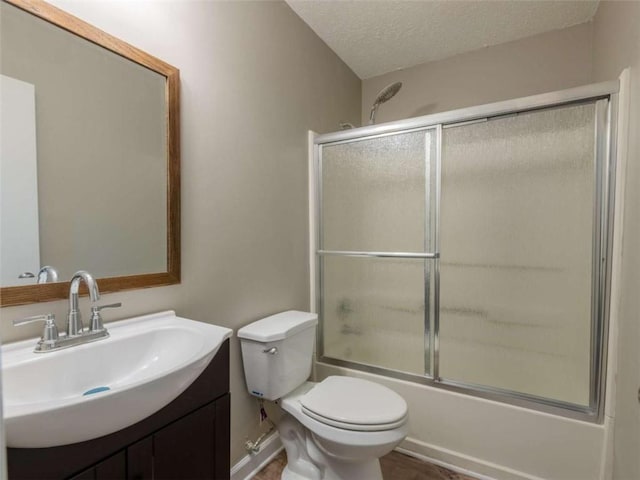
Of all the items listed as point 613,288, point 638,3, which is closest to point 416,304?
point 613,288

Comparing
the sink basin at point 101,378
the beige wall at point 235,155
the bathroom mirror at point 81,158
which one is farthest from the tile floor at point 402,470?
the bathroom mirror at point 81,158

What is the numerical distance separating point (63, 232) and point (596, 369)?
2.08m

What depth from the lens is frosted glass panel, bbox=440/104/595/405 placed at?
1.44 meters

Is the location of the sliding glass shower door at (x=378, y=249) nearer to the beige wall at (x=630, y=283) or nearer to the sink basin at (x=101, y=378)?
the beige wall at (x=630, y=283)

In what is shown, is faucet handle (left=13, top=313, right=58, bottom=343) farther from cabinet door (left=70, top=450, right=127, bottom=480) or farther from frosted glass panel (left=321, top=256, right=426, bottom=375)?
frosted glass panel (left=321, top=256, right=426, bottom=375)

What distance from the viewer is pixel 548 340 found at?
1.52 m

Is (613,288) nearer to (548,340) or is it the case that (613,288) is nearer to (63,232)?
(548,340)

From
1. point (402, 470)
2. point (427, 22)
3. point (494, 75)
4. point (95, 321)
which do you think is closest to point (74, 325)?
point (95, 321)

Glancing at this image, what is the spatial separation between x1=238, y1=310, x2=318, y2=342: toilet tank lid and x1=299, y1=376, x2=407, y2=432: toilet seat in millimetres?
287

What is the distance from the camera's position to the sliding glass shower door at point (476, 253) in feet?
4.67

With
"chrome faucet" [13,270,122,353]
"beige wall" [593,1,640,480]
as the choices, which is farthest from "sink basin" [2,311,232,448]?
"beige wall" [593,1,640,480]

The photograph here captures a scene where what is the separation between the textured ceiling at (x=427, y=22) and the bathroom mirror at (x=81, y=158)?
1112 millimetres

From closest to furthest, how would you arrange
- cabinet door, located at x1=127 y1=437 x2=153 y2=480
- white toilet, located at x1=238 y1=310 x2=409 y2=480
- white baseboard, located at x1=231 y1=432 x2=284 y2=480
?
cabinet door, located at x1=127 y1=437 x2=153 y2=480 → white toilet, located at x1=238 y1=310 x2=409 y2=480 → white baseboard, located at x1=231 y1=432 x2=284 y2=480

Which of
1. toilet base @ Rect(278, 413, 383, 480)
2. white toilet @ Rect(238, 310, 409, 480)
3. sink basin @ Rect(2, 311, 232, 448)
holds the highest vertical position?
sink basin @ Rect(2, 311, 232, 448)
